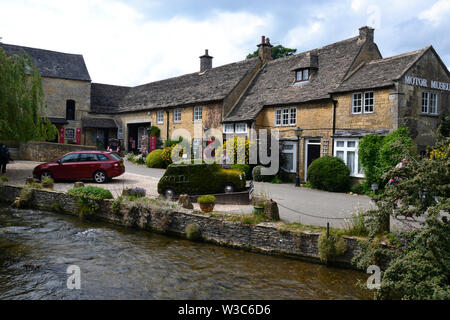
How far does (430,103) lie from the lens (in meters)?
18.9

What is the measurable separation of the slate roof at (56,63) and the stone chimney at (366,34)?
2789 centimetres

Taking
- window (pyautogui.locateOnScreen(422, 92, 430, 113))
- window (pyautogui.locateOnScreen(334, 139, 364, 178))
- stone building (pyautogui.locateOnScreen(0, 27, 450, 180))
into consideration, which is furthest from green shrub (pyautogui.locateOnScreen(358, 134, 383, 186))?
window (pyautogui.locateOnScreen(422, 92, 430, 113))

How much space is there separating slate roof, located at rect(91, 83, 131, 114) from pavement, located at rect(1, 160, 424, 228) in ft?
56.2

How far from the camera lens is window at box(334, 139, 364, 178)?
1831 cm

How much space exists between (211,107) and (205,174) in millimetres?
13832

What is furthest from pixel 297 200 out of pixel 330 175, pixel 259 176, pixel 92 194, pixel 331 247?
pixel 92 194

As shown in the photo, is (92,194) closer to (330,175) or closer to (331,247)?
→ (331,247)

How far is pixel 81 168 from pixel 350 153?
44.9 ft

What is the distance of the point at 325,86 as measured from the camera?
68.2 ft

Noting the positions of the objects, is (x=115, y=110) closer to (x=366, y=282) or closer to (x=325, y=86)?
(x=325, y=86)

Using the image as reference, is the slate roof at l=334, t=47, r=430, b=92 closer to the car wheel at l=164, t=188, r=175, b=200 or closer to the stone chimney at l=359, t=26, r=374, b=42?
the stone chimney at l=359, t=26, r=374, b=42

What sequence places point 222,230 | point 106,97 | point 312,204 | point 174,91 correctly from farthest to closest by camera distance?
point 106,97 < point 174,91 < point 312,204 < point 222,230

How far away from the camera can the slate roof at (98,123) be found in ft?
123
